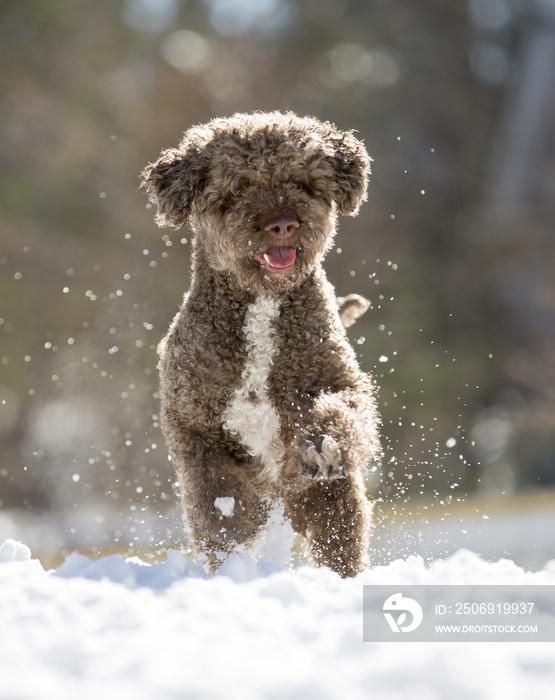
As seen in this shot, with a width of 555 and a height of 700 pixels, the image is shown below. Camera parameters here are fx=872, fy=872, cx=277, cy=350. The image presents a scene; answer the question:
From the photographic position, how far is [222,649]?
7.91 feet

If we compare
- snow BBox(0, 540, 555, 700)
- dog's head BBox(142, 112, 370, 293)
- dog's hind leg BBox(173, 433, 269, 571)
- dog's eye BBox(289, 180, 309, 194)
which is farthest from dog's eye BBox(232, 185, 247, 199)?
snow BBox(0, 540, 555, 700)

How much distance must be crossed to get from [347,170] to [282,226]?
604mm

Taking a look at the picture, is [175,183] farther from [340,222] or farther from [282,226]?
[340,222]

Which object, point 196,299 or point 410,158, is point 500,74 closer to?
point 410,158

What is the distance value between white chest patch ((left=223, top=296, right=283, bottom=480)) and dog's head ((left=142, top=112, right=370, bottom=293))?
130 mm

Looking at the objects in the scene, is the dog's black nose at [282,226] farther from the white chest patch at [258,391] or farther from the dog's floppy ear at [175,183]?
the dog's floppy ear at [175,183]

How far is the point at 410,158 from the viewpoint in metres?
14.9

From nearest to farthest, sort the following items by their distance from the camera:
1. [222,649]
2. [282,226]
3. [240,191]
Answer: [222,649]
[282,226]
[240,191]

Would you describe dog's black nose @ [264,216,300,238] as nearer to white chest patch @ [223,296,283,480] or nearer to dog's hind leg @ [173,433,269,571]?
white chest patch @ [223,296,283,480]

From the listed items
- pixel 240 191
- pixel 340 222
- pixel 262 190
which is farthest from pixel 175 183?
pixel 340 222

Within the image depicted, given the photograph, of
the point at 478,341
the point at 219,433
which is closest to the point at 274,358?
the point at 219,433

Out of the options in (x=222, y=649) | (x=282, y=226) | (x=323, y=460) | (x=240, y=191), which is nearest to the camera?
(x=222, y=649)

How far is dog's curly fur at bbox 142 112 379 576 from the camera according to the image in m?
3.63

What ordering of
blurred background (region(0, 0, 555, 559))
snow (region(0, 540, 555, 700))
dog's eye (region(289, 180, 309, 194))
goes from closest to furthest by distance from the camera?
1. snow (region(0, 540, 555, 700))
2. dog's eye (region(289, 180, 309, 194))
3. blurred background (region(0, 0, 555, 559))
